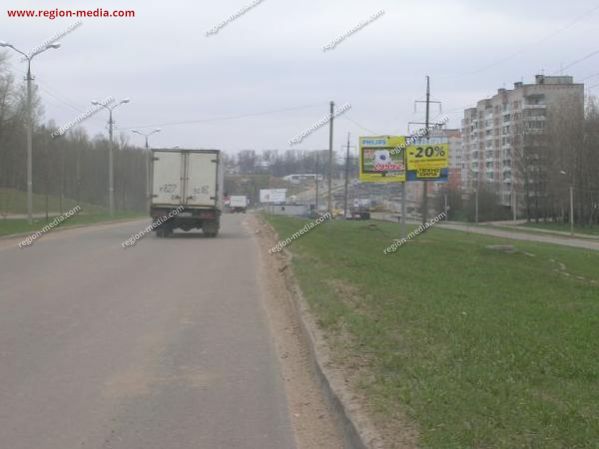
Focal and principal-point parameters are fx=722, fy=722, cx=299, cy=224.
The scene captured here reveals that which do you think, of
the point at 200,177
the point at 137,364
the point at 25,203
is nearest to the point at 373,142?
the point at 200,177

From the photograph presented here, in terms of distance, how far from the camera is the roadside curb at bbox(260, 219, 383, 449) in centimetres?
466

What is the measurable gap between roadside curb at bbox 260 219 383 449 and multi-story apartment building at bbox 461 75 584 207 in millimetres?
68472

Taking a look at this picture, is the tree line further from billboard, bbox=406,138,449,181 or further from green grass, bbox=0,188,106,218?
billboard, bbox=406,138,449,181

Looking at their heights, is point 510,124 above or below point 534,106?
below

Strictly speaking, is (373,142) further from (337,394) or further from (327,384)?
(337,394)

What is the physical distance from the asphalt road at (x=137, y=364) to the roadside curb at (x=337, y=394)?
0.40 metres

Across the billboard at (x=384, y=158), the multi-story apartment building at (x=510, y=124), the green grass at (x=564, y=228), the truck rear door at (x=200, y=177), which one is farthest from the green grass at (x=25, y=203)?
the green grass at (x=564, y=228)

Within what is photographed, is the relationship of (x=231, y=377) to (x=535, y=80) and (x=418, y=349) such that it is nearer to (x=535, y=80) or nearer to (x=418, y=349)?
(x=418, y=349)

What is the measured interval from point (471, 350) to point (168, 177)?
70.0ft

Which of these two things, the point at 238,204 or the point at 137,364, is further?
the point at 238,204

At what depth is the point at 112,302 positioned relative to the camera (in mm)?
11227

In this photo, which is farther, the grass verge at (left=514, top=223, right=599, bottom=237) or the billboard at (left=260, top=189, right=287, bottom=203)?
the billboard at (left=260, top=189, right=287, bottom=203)

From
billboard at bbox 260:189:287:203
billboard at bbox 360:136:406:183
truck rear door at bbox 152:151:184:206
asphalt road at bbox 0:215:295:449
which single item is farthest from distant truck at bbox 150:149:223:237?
billboard at bbox 260:189:287:203

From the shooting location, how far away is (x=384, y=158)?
89.5ft
